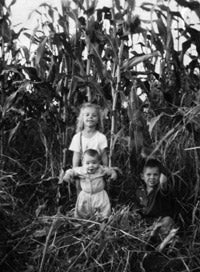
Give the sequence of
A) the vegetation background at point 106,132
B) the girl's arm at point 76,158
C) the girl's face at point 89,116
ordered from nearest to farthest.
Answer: the vegetation background at point 106,132
the girl's face at point 89,116
the girl's arm at point 76,158

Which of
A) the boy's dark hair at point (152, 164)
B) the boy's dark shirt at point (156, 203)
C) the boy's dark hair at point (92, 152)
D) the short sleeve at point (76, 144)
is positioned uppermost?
the short sleeve at point (76, 144)

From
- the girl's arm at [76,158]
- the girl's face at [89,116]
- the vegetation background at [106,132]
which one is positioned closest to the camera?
the vegetation background at [106,132]

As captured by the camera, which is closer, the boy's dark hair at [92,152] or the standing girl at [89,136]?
the boy's dark hair at [92,152]

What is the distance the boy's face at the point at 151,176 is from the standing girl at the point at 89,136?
459 mm

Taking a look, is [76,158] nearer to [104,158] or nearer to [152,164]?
[104,158]

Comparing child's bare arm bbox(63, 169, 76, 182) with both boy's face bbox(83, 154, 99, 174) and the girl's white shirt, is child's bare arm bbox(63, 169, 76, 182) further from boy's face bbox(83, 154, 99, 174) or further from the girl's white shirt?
the girl's white shirt

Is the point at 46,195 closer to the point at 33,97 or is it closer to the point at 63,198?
the point at 63,198

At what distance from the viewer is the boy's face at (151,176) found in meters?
3.82

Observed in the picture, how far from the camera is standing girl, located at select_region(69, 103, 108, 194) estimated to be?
13.7ft

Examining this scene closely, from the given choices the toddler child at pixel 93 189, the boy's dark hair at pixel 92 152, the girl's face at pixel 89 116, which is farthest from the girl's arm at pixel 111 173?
the girl's face at pixel 89 116

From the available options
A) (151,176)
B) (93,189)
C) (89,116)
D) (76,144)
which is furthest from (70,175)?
(151,176)

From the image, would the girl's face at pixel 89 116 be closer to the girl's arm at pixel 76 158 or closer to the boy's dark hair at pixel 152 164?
the girl's arm at pixel 76 158

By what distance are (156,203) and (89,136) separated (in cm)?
73

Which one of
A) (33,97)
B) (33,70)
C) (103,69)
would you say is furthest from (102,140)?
(33,97)
